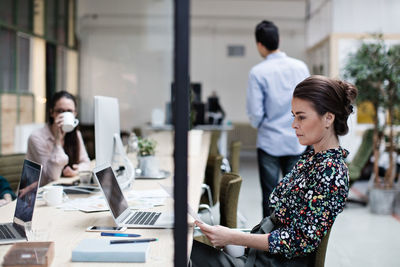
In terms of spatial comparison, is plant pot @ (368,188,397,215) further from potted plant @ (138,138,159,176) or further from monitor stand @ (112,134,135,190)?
monitor stand @ (112,134,135,190)

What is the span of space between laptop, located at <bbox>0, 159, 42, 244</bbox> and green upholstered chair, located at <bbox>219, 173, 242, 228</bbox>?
101cm

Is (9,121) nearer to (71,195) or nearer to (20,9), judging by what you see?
(20,9)

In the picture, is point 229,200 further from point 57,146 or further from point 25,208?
point 57,146

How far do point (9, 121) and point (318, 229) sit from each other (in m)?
6.27

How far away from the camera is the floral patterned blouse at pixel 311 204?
142 centimetres

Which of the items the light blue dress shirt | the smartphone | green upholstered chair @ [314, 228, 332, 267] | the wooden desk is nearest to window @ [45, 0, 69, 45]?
the light blue dress shirt

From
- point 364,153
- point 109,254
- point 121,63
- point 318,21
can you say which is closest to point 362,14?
point 318,21

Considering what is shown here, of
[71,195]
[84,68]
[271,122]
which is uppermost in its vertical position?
[84,68]

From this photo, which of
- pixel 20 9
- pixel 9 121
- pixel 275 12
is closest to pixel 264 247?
pixel 9 121

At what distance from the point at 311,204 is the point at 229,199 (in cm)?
91

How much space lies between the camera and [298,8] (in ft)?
36.5

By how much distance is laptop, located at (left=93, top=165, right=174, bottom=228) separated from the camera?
1.67m

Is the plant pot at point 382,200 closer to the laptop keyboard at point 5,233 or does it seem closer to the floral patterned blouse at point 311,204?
the floral patterned blouse at point 311,204

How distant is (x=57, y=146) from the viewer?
290 centimetres
